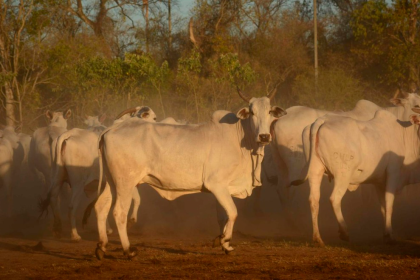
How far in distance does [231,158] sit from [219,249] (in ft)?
3.95

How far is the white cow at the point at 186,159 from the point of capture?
859 cm

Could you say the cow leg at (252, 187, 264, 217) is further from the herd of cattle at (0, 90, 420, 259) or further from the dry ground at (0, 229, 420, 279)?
the dry ground at (0, 229, 420, 279)

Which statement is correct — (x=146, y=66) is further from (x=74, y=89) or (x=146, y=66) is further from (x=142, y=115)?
(x=142, y=115)

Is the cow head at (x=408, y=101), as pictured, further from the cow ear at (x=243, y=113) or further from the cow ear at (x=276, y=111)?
the cow ear at (x=243, y=113)

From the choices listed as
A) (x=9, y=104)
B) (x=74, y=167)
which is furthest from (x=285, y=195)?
(x=9, y=104)

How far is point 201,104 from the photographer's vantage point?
24047 millimetres

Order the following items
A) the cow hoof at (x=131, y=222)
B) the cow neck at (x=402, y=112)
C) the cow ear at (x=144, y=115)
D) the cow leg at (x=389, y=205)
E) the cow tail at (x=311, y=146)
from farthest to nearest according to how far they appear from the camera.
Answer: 1. the cow neck at (x=402, y=112)
2. the cow ear at (x=144, y=115)
3. the cow hoof at (x=131, y=222)
4. the cow tail at (x=311, y=146)
5. the cow leg at (x=389, y=205)

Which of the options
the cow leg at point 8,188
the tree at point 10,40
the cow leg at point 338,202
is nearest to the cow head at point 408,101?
the cow leg at point 338,202

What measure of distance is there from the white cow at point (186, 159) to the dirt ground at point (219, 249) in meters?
0.55

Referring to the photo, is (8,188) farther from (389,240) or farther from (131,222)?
(389,240)

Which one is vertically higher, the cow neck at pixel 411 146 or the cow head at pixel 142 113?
the cow head at pixel 142 113

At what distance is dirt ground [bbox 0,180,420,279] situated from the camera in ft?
24.2

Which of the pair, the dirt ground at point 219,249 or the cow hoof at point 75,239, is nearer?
the dirt ground at point 219,249

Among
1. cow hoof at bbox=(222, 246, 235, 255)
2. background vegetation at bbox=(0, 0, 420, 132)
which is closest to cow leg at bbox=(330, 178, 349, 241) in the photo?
cow hoof at bbox=(222, 246, 235, 255)
